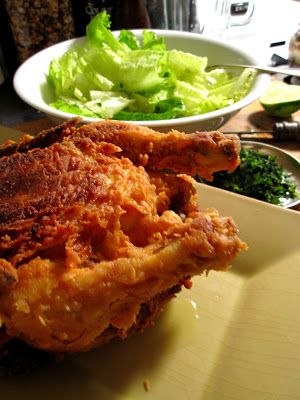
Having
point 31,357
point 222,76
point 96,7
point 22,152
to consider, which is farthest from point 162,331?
point 96,7

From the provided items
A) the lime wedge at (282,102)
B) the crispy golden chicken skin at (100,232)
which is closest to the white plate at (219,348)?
the crispy golden chicken skin at (100,232)

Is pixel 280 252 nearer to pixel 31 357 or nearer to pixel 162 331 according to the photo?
pixel 162 331

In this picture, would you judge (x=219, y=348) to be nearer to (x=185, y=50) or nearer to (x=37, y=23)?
(x=185, y=50)

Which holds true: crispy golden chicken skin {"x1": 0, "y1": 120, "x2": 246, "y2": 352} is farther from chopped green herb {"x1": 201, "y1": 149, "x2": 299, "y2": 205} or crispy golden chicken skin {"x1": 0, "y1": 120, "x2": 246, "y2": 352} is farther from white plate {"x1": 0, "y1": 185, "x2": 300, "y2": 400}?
chopped green herb {"x1": 201, "y1": 149, "x2": 299, "y2": 205}

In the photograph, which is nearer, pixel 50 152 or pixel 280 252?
pixel 50 152

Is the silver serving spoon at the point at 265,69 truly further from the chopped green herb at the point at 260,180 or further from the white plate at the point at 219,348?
the white plate at the point at 219,348

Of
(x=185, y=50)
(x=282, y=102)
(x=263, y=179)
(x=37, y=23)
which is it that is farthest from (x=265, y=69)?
(x=37, y=23)
